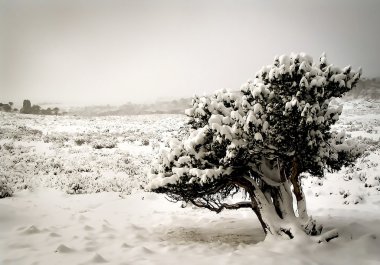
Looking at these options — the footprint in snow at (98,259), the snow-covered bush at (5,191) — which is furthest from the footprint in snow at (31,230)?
the snow-covered bush at (5,191)

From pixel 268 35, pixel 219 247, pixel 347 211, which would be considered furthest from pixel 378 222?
pixel 268 35

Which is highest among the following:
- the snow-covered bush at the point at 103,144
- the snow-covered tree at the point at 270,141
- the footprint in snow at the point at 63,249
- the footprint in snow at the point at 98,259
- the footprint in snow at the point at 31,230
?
the snow-covered tree at the point at 270,141

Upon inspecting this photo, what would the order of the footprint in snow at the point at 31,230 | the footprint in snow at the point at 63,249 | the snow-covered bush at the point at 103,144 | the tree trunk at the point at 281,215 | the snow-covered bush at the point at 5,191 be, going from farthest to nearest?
the snow-covered bush at the point at 103,144, the snow-covered bush at the point at 5,191, the footprint in snow at the point at 31,230, the tree trunk at the point at 281,215, the footprint in snow at the point at 63,249

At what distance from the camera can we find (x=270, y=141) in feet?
17.9

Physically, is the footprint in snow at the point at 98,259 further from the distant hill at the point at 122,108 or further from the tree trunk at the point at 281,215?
the distant hill at the point at 122,108

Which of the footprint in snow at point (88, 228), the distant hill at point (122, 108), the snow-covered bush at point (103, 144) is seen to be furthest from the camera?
the distant hill at point (122, 108)

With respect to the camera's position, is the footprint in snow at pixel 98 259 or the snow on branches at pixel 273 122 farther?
the snow on branches at pixel 273 122

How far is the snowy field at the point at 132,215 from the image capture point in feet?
16.5

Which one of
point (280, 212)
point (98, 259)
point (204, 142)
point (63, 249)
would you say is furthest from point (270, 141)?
point (63, 249)

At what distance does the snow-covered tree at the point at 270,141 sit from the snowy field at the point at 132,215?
0.94 m

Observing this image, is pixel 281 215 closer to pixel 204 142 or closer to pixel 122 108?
pixel 204 142

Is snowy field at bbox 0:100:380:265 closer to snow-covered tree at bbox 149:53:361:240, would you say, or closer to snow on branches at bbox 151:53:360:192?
snow-covered tree at bbox 149:53:361:240

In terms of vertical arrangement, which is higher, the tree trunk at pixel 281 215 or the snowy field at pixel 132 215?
the tree trunk at pixel 281 215

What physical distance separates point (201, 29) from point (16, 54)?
5.86 metres
